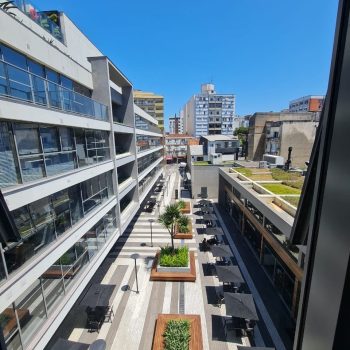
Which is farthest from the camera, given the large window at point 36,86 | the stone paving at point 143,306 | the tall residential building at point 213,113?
the tall residential building at point 213,113

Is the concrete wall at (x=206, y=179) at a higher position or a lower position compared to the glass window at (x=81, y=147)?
lower

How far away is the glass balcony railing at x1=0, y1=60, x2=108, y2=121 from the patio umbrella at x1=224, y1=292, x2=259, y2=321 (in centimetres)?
1195

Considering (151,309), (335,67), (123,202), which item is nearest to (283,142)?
(123,202)

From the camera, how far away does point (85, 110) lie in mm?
11328

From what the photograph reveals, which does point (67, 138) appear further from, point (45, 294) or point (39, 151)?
point (45, 294)

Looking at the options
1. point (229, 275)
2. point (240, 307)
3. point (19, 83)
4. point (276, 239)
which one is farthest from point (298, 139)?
point (19, 83)

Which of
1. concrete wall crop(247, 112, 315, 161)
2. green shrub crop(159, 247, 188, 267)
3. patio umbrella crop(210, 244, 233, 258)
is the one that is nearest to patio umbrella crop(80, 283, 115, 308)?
green shrub crop(159, 247, 188, 267)

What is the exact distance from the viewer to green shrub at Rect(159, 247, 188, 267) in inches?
610

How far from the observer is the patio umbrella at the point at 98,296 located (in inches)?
449

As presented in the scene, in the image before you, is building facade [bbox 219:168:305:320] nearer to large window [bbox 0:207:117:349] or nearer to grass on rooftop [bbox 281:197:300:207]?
grass on rooftop [bbox 281:197:300:207]

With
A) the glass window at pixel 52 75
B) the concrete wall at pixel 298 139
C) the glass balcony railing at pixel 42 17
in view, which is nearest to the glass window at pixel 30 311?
the glass window at pixel 52 75

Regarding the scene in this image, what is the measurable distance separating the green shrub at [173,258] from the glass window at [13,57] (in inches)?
542

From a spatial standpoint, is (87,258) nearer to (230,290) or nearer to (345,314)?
(230,290)

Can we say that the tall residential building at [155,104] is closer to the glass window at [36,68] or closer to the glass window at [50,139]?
the glass window at [36,68]
